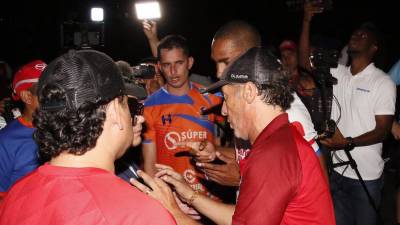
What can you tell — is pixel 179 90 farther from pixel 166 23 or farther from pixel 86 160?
Result: pixel 166 23

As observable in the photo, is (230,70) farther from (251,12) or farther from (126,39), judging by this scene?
(126,39)

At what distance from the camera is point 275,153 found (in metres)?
1.94

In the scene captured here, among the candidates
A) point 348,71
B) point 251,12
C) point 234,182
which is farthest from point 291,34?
point 234,182

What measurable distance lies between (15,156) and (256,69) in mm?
2066

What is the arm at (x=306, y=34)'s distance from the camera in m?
4.88

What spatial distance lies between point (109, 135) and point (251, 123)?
3.02 ft

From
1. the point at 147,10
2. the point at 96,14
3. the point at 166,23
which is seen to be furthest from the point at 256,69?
the point at 166,23

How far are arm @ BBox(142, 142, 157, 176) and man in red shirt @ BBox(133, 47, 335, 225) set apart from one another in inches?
70.8

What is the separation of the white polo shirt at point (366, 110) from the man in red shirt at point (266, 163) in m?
2.55

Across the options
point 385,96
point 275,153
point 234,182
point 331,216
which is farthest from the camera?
point 385,96

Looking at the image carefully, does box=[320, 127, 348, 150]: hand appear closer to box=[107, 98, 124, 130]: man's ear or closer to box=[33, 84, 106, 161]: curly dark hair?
box=[107, 98, 124, 130]: man's ear

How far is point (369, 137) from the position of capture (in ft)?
14.5

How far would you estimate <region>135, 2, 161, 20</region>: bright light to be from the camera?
6407 mm

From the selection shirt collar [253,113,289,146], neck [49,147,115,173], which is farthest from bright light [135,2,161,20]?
neck [49,147,115,173]
